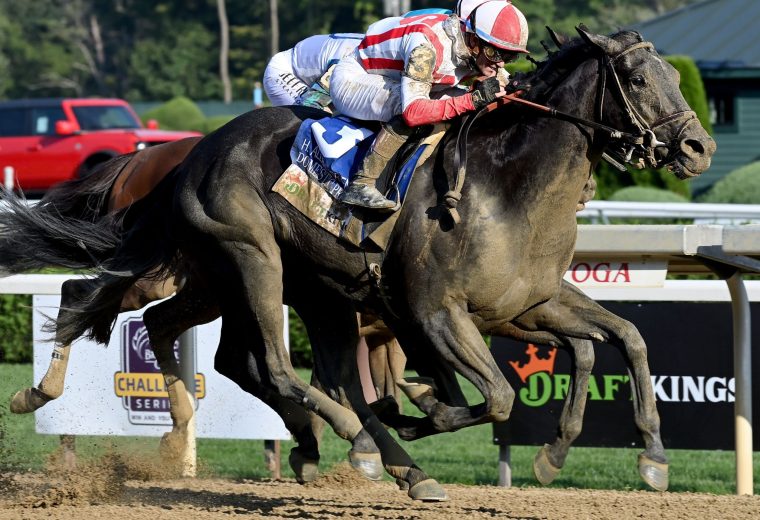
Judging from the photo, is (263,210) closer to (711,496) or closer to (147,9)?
(711,496)

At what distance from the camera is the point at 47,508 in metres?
5.14

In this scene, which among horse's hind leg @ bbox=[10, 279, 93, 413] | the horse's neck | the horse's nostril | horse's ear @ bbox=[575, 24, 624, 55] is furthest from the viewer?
horse's hind leg @ bbox=[10, 279, 93, 413]

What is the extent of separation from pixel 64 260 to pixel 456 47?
82.5 inches

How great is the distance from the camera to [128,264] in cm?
549

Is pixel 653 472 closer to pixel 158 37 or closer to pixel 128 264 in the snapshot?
pixel 128 264

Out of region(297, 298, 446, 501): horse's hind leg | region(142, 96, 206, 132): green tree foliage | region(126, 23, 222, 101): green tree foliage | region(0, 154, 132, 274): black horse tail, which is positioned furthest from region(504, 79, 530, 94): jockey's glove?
region(126, 23, 222, 101): green tree foliage

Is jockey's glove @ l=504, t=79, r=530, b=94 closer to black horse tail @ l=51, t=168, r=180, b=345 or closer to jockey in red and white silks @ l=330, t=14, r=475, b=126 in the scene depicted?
jockey in red and white silks @ l=330, t=14, r=475, b=126

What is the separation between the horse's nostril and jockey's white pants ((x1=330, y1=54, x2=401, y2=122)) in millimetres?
1034

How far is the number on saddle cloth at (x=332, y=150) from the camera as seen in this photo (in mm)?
4684

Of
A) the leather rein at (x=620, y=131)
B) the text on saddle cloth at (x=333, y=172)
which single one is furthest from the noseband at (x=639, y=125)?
the text on saddle cloth at (x=333, y=172)

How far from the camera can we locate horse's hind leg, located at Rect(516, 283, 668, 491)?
4.55 meters

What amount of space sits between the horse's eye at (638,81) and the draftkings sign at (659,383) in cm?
180

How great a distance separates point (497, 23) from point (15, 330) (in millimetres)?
5631

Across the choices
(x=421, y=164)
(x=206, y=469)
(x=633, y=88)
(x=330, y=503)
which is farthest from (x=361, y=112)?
(x=206, y=469)
